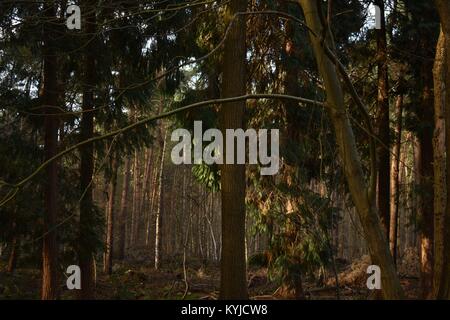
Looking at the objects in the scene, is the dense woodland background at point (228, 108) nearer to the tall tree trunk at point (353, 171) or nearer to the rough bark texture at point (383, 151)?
the rough bark texture at point (383, 151)

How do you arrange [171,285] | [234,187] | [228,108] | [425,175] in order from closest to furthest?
1. [234,187]
2. [228,108]
3. [425,175]
4. [171,285]

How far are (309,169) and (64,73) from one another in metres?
5.93

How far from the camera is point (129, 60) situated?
10133 millimetres

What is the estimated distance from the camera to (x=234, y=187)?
26.1 feet

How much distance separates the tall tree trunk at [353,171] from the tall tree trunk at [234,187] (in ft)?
13.9

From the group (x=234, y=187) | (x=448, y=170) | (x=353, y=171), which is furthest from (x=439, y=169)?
(x=234, y=187)

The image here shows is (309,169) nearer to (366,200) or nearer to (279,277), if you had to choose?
(279,277)

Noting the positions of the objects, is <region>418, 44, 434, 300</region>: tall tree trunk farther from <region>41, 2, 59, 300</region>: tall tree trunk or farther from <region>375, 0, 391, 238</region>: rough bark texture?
<region>41, 2, 59, 300</region>: tall tree trunk

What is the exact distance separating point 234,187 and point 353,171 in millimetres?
4360

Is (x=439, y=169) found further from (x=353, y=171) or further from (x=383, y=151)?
(x=383, y=151)

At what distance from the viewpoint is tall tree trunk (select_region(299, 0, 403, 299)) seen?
11.6 ft

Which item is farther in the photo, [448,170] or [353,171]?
[353,171]

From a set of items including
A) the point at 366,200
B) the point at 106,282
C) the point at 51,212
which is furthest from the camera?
the point at 106,282

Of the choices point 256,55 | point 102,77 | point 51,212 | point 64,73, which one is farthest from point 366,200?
point 64,73
